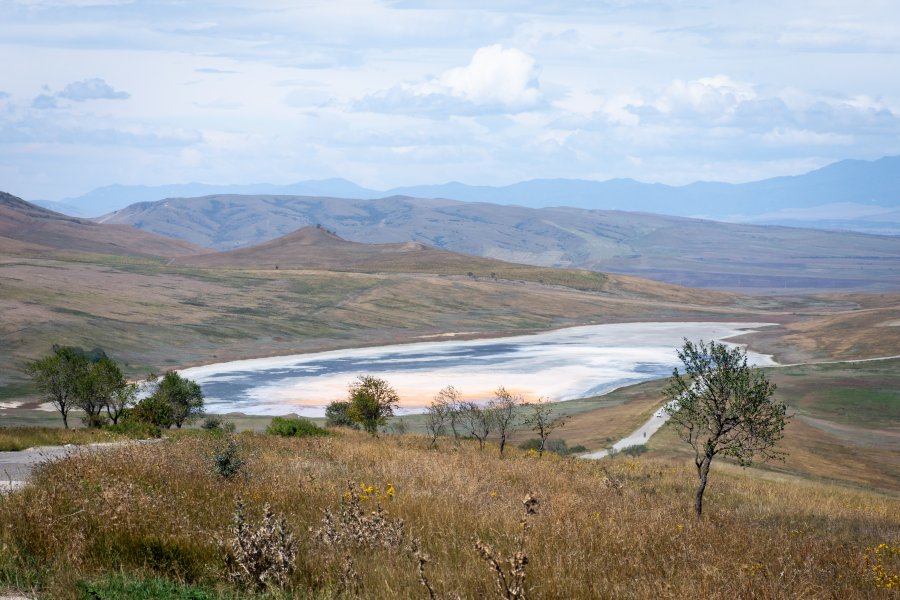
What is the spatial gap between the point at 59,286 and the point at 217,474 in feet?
514

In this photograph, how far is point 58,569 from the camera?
7.39 m

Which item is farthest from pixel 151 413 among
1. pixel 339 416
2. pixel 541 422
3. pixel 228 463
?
pixel 228 463

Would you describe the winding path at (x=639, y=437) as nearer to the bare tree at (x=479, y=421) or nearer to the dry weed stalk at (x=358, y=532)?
the bare tree at (x=479, y=421)

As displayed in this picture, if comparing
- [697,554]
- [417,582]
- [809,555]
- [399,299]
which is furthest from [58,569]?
[399,299]

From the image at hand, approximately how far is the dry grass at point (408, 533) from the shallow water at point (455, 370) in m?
70.8

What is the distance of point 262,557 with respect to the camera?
24.8ft

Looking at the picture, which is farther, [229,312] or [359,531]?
[229,312]

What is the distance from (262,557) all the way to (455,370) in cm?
10521

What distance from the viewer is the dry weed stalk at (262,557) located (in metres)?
7.42

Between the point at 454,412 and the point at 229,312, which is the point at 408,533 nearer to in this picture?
the point at 454,412

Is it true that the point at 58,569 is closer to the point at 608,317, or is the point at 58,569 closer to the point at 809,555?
the point at 809,555

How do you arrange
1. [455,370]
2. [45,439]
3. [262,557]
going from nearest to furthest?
[262,557], [45,439], [455,370]

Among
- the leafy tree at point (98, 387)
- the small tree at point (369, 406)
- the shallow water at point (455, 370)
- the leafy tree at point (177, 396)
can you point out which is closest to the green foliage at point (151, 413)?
the leafy tree at point (177, 396)

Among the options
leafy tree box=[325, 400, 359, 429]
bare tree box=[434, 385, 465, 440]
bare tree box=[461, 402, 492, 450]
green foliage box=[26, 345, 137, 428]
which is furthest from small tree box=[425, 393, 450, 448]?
green foliage box=[26, 345, 137, 428]
